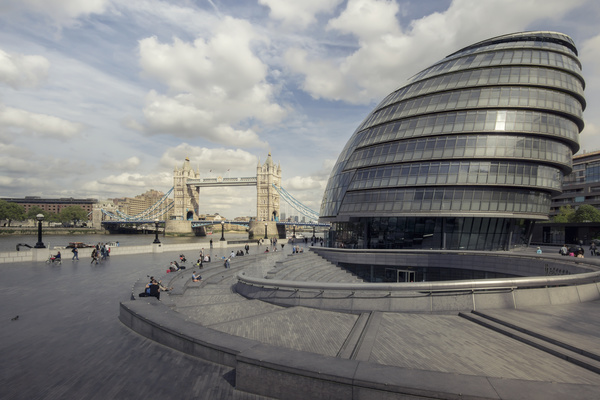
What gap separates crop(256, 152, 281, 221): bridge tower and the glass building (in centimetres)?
13699

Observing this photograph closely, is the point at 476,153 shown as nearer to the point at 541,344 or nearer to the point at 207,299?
the point at 541,344

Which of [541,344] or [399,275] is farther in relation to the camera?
[399,275]

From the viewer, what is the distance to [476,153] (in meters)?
34.0

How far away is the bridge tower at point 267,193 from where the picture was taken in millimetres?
175625

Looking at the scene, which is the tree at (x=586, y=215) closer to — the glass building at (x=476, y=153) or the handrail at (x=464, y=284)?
the glass building at (x=476, y=153)

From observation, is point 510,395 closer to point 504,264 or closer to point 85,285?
point 85,285

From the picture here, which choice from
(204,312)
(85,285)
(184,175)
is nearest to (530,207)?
(204,312)

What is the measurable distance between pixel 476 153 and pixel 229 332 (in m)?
32.0

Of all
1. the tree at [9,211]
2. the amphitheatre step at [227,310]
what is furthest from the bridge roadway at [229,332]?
the tree at [9,211]

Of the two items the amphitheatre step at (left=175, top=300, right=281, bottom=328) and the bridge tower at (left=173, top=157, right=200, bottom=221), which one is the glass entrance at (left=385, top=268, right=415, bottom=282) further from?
the bridge tower at (left=173, top=157, right=200, bottom=221)

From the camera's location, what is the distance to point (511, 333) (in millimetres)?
10273

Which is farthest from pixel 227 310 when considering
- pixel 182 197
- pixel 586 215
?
pixel 182 197

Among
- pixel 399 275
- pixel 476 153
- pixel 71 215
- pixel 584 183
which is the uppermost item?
pixel 584 183

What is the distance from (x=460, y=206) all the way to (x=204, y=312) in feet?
92.8
